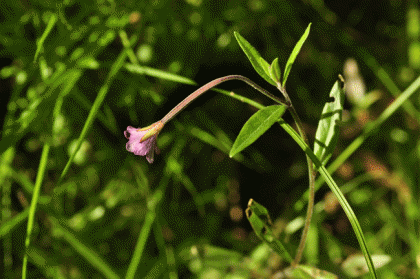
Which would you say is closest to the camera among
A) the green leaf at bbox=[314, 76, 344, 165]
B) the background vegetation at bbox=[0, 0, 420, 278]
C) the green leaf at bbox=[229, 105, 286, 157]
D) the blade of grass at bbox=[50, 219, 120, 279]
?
the green leaf at bbox=[229, 105, 286, 157]

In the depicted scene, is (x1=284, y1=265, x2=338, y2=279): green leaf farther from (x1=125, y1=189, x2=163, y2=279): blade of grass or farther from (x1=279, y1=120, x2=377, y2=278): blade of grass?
(x1=125, y1=189, x2=163, y2=279): blade of grass

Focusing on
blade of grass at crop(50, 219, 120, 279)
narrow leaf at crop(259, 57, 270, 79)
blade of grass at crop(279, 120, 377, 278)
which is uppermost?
narrow leaf at crop(259, 57, 270, 79)

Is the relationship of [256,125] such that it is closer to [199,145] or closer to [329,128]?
[329,128]

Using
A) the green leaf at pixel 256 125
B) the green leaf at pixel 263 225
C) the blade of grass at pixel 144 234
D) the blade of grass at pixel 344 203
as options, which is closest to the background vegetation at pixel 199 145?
the blade of grass at pixel 144 234

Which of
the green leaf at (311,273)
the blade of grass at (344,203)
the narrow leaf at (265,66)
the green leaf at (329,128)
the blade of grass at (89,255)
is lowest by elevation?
the green leaf at (311,273)

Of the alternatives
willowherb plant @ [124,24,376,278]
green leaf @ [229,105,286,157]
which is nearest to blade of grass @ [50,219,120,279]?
willowherb plant @ [124,24,376,278]

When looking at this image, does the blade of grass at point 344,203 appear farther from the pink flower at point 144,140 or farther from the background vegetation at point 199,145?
the background vegetation at point 199,145

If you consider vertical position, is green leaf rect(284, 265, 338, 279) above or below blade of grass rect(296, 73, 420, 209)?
below
